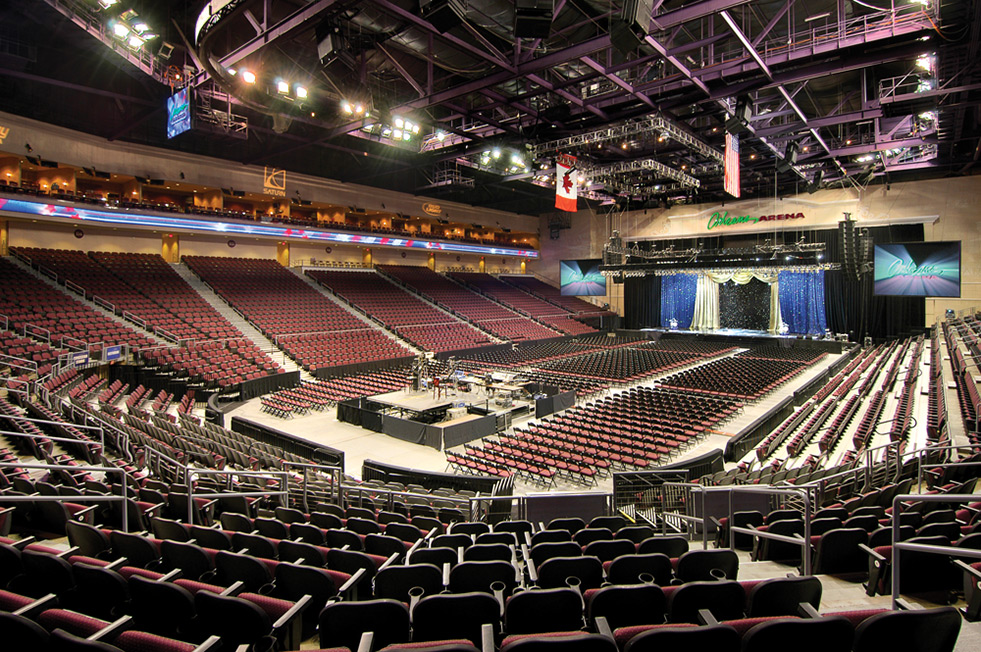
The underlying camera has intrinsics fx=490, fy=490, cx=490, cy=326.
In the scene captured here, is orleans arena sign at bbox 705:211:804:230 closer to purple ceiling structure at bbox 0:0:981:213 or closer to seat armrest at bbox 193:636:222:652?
purple ceiling structure at bbox 0:0:981:213

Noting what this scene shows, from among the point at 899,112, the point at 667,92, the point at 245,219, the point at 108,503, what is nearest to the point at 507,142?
the point at 667,92

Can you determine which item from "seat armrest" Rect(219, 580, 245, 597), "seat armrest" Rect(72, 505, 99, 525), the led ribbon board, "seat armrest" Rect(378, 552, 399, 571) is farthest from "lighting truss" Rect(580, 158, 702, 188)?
"seat armrest" Rect(219, 580, 245, 597)

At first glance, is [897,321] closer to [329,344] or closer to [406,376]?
[406,376]

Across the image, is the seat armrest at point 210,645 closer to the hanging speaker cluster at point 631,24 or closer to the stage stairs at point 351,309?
the hanging speaker cluster at point 631,24

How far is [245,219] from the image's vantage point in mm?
25094

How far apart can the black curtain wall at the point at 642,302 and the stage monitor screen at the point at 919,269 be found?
1488cm

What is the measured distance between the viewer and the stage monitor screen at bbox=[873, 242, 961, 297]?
2289cm

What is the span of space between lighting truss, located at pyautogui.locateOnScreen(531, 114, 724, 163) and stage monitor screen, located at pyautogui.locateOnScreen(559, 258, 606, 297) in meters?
19.0

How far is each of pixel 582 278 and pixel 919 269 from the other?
65.9ft

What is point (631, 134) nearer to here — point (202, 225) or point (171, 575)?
point (171, 575)

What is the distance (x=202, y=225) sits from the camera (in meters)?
23.6

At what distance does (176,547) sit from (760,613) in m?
3.55

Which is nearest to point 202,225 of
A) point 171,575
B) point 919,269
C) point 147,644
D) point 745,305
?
point 171,575

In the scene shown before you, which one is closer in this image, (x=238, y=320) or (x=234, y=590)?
(x=234, y=590)
